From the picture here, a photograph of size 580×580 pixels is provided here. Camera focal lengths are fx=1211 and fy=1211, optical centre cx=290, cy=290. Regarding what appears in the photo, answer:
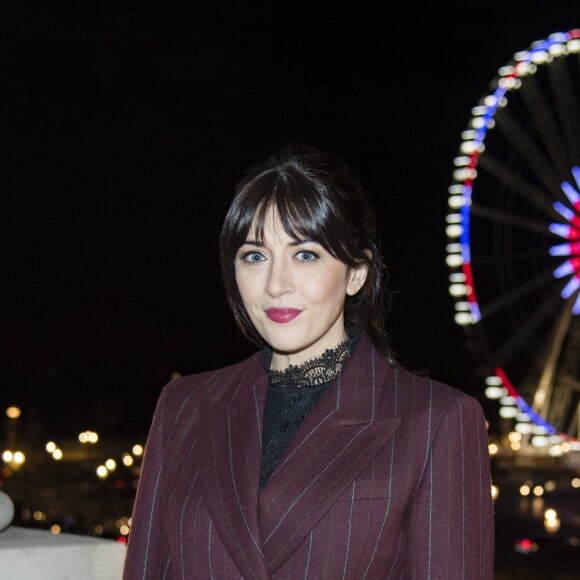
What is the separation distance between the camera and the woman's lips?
2.54 meters

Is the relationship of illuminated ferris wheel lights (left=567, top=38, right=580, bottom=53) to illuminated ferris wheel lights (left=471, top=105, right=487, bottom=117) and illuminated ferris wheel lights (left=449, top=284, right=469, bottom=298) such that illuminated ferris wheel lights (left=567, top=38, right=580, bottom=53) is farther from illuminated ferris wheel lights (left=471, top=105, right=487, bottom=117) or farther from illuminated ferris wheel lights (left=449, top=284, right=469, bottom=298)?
illuminated ferris wheel lights (left=449, top=284, right=469, bottom=298)

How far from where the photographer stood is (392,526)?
2.40 m

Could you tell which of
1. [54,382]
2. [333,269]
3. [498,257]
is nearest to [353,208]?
[333,269]

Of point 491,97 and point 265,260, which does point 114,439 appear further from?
point 265,260

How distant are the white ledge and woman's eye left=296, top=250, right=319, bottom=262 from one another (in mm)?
1521

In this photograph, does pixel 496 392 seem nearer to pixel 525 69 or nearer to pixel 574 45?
pixel 525 69

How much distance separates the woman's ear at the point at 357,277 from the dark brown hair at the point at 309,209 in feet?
0.04

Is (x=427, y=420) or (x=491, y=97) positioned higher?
(x=491, y=97)

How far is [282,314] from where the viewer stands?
8.32 ft

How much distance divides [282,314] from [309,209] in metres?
0.23

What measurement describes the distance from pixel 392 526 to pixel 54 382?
5519cm

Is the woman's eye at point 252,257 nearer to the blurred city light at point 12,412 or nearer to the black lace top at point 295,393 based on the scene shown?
the black lace top at point 295,393

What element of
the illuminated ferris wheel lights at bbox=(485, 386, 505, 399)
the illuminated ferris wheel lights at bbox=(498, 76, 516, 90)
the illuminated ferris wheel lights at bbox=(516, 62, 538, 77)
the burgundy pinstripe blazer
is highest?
the illuminated ferris wheel lights at bbox=(516, 62, 538, 77)

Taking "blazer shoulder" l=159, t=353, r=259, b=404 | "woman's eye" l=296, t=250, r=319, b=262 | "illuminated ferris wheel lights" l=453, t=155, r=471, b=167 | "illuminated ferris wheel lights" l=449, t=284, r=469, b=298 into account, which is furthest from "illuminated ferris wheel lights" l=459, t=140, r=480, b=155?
"woman's eye" l=296, t=250, r=319, b=262
